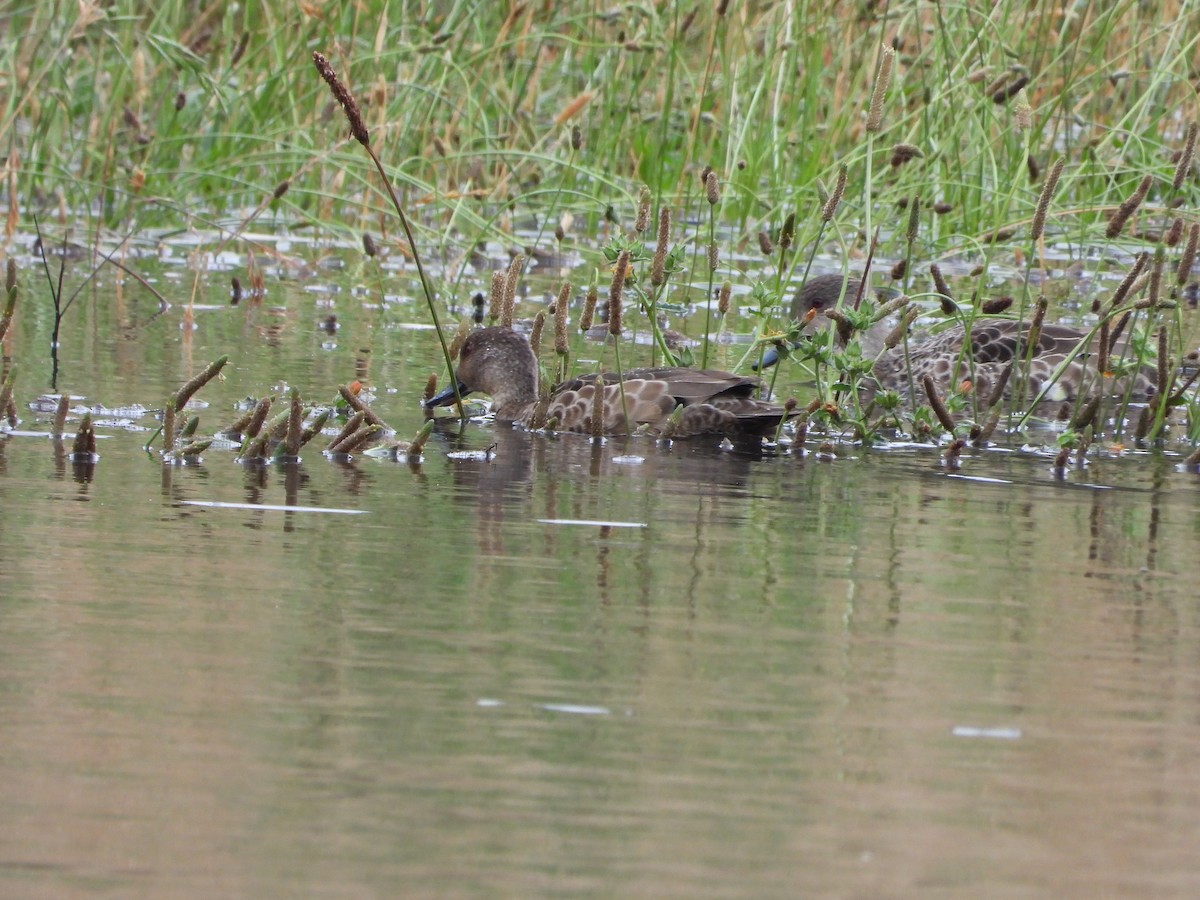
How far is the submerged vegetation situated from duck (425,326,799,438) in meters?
1.50

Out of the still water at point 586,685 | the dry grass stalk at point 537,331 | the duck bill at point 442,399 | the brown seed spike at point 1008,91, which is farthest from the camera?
the brown seed spike at point 1008,91

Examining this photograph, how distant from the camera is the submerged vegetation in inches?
371

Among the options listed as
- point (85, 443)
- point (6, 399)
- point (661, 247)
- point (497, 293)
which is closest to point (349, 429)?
point (85, 443)

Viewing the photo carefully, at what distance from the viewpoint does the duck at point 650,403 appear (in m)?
6.21

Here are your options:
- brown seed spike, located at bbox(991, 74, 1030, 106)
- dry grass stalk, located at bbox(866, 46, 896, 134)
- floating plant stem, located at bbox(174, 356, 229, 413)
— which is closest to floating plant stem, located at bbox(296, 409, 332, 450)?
floating plant stem, located at bbox(174, 356, 229, 413)

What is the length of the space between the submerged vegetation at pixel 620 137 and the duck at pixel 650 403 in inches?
59.1

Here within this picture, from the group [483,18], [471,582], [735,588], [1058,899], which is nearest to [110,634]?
[471,582]

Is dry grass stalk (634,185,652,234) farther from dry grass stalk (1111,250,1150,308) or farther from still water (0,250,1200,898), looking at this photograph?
dry grass stalk (1111,250,1150,308)

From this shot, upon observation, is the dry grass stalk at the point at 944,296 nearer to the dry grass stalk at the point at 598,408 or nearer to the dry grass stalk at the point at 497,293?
the dry grass stalk at the point at 598,408

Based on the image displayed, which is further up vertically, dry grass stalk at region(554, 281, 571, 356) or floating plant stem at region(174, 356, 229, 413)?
dry grass stalk at region(554, 281, 571, 356)

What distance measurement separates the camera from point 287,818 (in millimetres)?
2643

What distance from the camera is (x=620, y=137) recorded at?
1112 centimetres

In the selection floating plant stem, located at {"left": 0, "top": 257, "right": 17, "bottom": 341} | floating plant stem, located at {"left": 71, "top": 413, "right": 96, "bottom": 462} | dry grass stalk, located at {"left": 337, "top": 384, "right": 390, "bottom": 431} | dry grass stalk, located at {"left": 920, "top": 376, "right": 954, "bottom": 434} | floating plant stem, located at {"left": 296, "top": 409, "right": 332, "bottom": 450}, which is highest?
floating plant stem, located at {"left": 0, "top": 257, "right": 17, "bottom": 341}

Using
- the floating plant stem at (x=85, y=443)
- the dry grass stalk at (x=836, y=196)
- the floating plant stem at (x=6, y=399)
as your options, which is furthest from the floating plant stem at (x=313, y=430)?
the dry grass stalk at (x=836, y=196)
